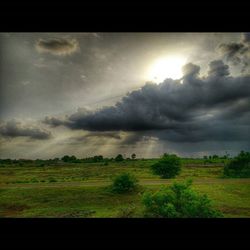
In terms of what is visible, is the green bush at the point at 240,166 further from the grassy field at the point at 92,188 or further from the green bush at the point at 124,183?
the green bush at the point at 124,183

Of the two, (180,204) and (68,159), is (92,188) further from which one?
(180,204)

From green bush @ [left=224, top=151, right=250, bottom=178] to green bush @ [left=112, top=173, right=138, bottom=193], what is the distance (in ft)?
11.6

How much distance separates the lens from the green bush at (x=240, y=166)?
1094 cm

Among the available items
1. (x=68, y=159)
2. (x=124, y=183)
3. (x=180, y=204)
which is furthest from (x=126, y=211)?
(x=180, y=204)

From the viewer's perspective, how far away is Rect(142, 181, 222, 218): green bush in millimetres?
5133

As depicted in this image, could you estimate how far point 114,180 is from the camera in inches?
396

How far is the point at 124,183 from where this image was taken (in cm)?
990

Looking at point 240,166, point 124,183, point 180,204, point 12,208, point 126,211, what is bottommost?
point 126,211

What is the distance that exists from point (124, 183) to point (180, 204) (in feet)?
15.8

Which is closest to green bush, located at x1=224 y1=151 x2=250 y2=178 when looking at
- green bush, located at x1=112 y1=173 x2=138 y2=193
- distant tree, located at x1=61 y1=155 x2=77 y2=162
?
green bush, located at x1=112 y1=173 x2=138 y2=193
